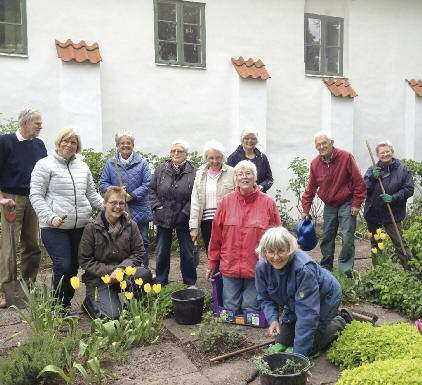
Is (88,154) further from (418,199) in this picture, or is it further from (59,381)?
(418,199)

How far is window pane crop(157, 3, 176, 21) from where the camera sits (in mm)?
9500

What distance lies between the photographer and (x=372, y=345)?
3844 mm

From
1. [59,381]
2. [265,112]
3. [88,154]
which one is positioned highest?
[265,112]

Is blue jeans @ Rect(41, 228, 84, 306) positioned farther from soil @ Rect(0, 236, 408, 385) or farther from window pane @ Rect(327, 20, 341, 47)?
window pane @ Rect(327, 20, 341, 47)

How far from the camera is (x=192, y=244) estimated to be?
582 cm

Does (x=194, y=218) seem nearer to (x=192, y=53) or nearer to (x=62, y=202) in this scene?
(x=62, y=202)

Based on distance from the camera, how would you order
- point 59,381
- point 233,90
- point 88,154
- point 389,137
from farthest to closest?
point 389,137 < point 233,90 < point 88,154 < point 59,381

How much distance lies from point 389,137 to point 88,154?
23.2 ft

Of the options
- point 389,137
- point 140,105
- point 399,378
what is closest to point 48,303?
point 399,378

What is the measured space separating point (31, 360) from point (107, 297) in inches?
46.1

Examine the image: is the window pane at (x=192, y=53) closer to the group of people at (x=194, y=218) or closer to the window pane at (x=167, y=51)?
the window pane at (x=167, y=51)

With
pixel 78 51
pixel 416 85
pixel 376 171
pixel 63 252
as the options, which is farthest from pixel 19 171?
pixel 416 85

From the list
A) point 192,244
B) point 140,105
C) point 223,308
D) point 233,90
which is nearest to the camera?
point 223,308

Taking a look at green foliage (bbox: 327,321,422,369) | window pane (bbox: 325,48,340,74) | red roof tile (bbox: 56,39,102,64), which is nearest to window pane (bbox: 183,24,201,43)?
red roof tile (bbox: 56,39,102,64)
